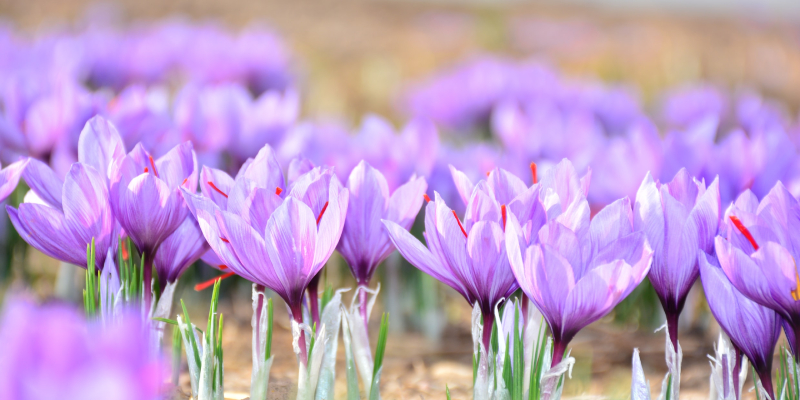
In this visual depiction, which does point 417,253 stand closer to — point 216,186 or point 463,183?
point 463,183

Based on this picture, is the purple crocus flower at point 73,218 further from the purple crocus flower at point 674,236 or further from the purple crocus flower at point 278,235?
the purple crocus flower at point 674,236

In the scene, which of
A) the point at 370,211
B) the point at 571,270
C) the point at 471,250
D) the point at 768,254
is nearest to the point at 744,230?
the point at 768,254

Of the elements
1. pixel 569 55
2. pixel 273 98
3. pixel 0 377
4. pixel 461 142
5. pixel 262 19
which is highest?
pixel 262 19

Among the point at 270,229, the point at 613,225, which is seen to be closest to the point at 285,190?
the point at 270,229

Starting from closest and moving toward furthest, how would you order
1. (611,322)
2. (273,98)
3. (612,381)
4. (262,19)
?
(612,381), (273,98), (611,322), (262,19)

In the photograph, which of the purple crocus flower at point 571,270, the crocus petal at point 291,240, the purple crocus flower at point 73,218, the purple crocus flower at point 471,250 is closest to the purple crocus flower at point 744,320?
the purple crocus flower at point 571,270

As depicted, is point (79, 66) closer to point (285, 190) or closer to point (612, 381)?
point (285, 190)


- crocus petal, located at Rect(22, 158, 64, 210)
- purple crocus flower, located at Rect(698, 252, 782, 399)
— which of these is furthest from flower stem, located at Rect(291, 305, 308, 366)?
purple crocus flower, located at Rect(698, 252, 782, 399)
